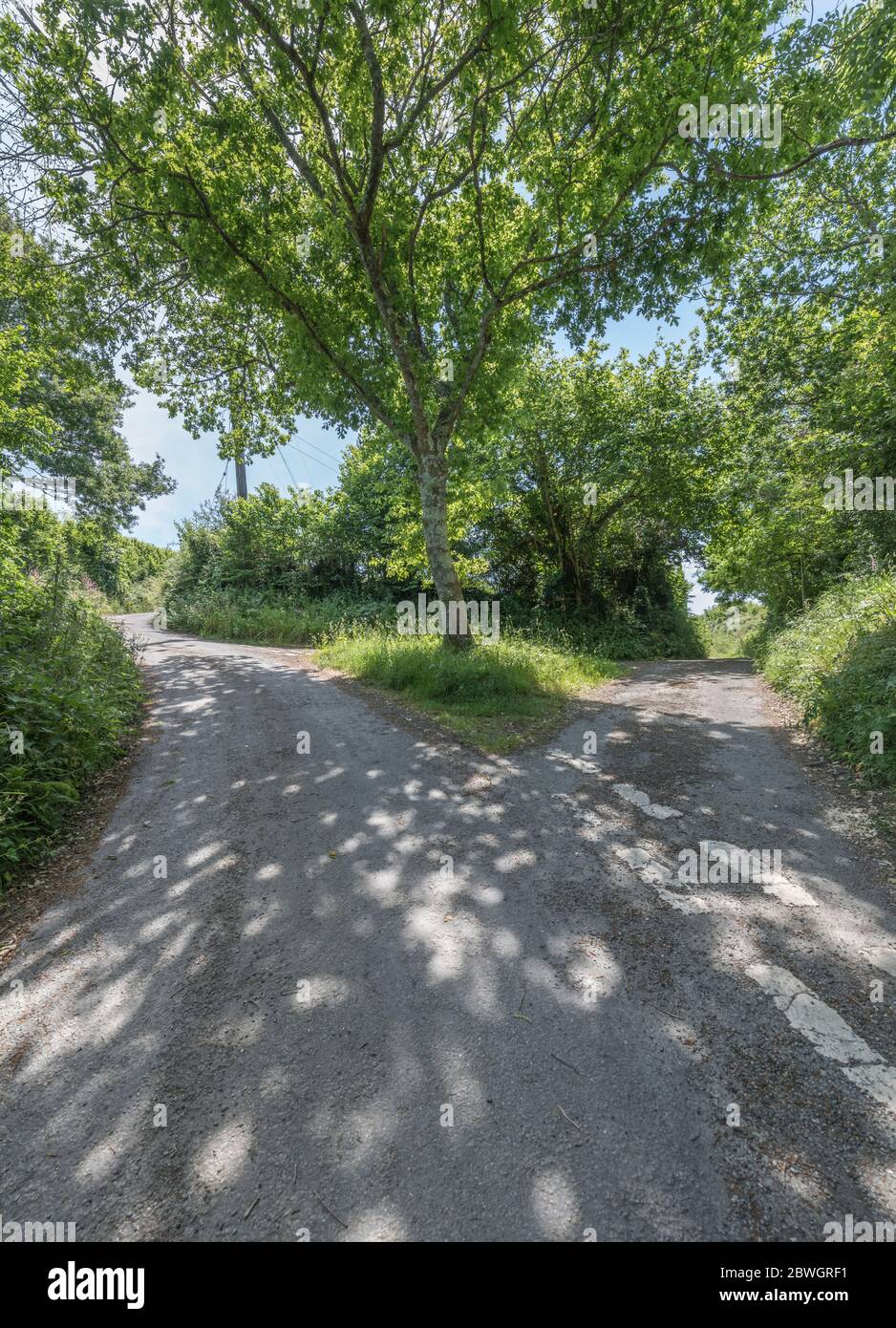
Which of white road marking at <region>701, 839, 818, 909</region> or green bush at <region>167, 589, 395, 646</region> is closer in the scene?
white road marking at <region>701, 839, 818, 909</region>

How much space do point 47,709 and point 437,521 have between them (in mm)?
6295

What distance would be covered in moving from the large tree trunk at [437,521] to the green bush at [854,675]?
520 centimetres

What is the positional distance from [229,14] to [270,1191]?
29.8 feet

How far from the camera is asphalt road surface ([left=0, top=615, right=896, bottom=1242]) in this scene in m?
1.64

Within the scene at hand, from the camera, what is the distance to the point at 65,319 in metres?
9.44

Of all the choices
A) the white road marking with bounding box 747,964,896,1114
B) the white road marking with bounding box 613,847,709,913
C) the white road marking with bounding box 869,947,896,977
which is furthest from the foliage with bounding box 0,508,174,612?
the white road marking with bounding box 869,947,896,977

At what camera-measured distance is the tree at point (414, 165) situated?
6.04 meters

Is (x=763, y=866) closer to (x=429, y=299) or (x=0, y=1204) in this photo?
(x=0, y=1204)

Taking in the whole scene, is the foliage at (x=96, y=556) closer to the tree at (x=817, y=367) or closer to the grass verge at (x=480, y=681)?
the grass verge at (x=480, y=681)

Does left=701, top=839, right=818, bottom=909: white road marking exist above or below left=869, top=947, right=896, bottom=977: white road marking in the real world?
above

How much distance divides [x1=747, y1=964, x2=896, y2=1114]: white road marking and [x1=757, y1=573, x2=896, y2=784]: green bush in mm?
3128

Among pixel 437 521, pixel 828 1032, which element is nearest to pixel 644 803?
pixel 828 1032

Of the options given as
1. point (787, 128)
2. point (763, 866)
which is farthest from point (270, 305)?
point (763, 866)

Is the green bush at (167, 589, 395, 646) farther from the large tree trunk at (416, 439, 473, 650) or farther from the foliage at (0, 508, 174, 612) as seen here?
the large tree trunk at (416, 439, 473, 650)
